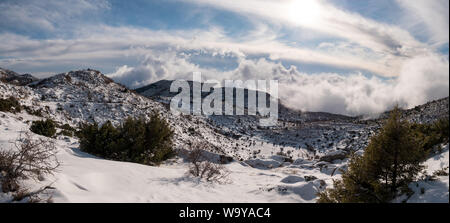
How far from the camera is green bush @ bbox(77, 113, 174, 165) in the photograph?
13.1 metres

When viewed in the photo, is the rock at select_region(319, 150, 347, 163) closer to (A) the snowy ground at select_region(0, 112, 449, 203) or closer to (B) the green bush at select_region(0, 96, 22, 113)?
(A) the snowy ground at select_region(0, 112, 449, 203)

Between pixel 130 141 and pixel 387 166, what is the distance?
12.6 m

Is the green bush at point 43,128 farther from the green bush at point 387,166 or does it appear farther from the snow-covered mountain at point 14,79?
the snow-covered mountain at point 14,79

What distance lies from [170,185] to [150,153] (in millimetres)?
5857

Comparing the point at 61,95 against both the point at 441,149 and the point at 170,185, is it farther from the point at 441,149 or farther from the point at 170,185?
the point at 441,149

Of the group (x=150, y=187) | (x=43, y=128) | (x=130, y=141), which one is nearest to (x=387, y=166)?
(x=150, y=187)

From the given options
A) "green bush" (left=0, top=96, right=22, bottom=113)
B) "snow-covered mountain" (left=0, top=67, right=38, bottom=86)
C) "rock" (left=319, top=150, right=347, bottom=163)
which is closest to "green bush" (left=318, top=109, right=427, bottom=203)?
"rock" (left=319, top=150, right=347, bottom=163)

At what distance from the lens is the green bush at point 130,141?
13.1m

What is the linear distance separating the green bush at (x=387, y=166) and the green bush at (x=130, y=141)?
35.5ft

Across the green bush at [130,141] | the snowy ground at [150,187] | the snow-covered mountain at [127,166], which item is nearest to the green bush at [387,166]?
the snowy ground at [150,187]

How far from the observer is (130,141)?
14.0 meters

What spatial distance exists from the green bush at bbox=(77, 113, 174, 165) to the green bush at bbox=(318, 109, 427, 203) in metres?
10.8

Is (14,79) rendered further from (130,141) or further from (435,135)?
(435,135)
